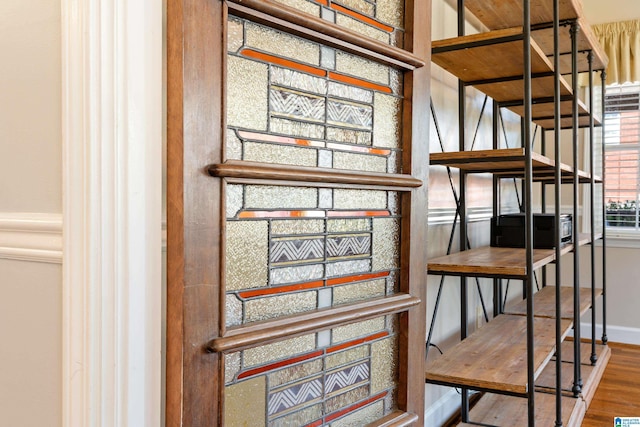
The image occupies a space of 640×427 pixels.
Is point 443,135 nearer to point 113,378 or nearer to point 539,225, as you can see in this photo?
point 539,225

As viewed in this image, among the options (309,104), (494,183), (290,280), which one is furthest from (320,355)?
(494,183)

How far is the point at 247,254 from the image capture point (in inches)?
36.0

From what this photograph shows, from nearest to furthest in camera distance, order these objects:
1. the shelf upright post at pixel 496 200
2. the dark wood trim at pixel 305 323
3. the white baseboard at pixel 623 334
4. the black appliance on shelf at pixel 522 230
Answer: the dark wood trim at pixel 305 323 < the black appliance on shelf at pixel 522 230 < the shelf upright post at pixel 496 200 < the white baseboard at pixel 623 334

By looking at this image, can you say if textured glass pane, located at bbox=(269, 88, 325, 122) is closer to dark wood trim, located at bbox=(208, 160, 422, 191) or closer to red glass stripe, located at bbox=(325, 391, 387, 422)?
dark wood trim, located at bbox=(208, 160, 422, 191)

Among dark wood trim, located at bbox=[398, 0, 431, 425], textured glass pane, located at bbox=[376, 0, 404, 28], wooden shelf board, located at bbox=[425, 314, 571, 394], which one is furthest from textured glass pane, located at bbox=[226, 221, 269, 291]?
wooden shelf board, located at bbox=[425, 314, 571, 394]

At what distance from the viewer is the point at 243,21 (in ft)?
2.93

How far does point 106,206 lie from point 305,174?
350mm

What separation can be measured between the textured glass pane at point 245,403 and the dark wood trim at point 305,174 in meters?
0.35

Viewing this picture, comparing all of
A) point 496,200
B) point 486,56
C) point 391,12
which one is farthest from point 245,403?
point 496,200

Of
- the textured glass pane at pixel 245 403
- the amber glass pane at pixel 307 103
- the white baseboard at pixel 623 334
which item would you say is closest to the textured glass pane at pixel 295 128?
the amber glass pane at pixel 307 103

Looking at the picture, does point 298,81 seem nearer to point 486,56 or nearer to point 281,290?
point 281,290

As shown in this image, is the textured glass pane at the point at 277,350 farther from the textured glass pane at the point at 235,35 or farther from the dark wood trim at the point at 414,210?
the textured glass pane at the point at 235,35

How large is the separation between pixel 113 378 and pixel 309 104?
574mm

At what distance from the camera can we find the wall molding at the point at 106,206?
2.50 feet
